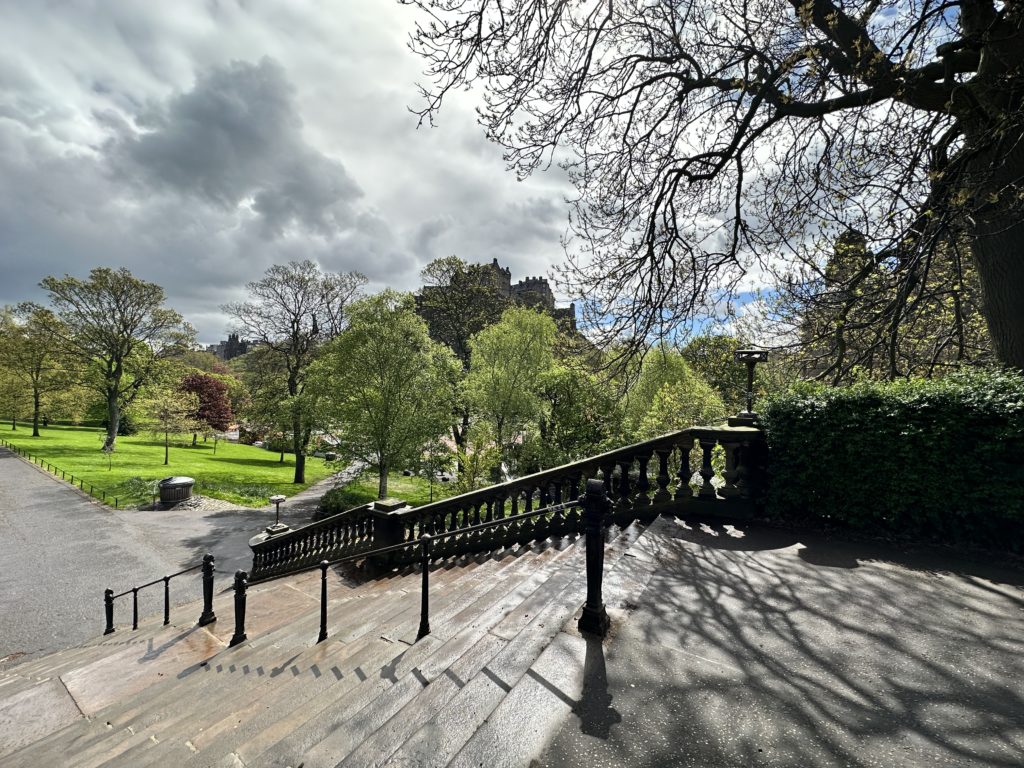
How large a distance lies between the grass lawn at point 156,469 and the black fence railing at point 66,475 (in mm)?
179

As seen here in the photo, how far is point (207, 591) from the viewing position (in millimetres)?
6672

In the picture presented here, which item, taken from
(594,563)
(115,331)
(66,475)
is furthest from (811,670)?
(115,331)

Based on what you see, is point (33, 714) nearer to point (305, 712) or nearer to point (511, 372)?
point (305, 712)

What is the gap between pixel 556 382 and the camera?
1892cm

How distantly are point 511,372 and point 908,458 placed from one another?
15.4 metres

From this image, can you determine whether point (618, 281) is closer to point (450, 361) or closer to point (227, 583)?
point (227, 583)

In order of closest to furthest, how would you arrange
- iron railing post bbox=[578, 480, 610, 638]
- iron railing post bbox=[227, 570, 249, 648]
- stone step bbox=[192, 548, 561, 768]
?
stone step bbox=[192, 548, 561, 768], iron railing post bbox=[578, 480, 610, 638], iron railing post bbox=[227, 570, 249, 648]

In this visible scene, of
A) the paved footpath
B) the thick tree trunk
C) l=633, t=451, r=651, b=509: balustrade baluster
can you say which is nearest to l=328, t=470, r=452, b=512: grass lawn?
the paved footpath

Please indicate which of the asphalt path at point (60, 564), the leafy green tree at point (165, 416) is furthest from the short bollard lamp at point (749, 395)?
the leafy green tree at point (165, 416)

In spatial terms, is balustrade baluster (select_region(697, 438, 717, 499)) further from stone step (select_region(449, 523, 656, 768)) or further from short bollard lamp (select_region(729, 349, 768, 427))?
stone step (select_region(449, 523, 656, 768))

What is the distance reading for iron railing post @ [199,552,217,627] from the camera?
21.2ft

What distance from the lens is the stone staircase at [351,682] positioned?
86.8 inches

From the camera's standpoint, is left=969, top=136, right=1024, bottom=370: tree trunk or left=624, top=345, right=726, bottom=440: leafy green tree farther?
left=624, top=345, right=726, bottom=440: leafy green tree

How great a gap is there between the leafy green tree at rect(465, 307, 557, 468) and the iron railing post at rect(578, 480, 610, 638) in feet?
51.0
